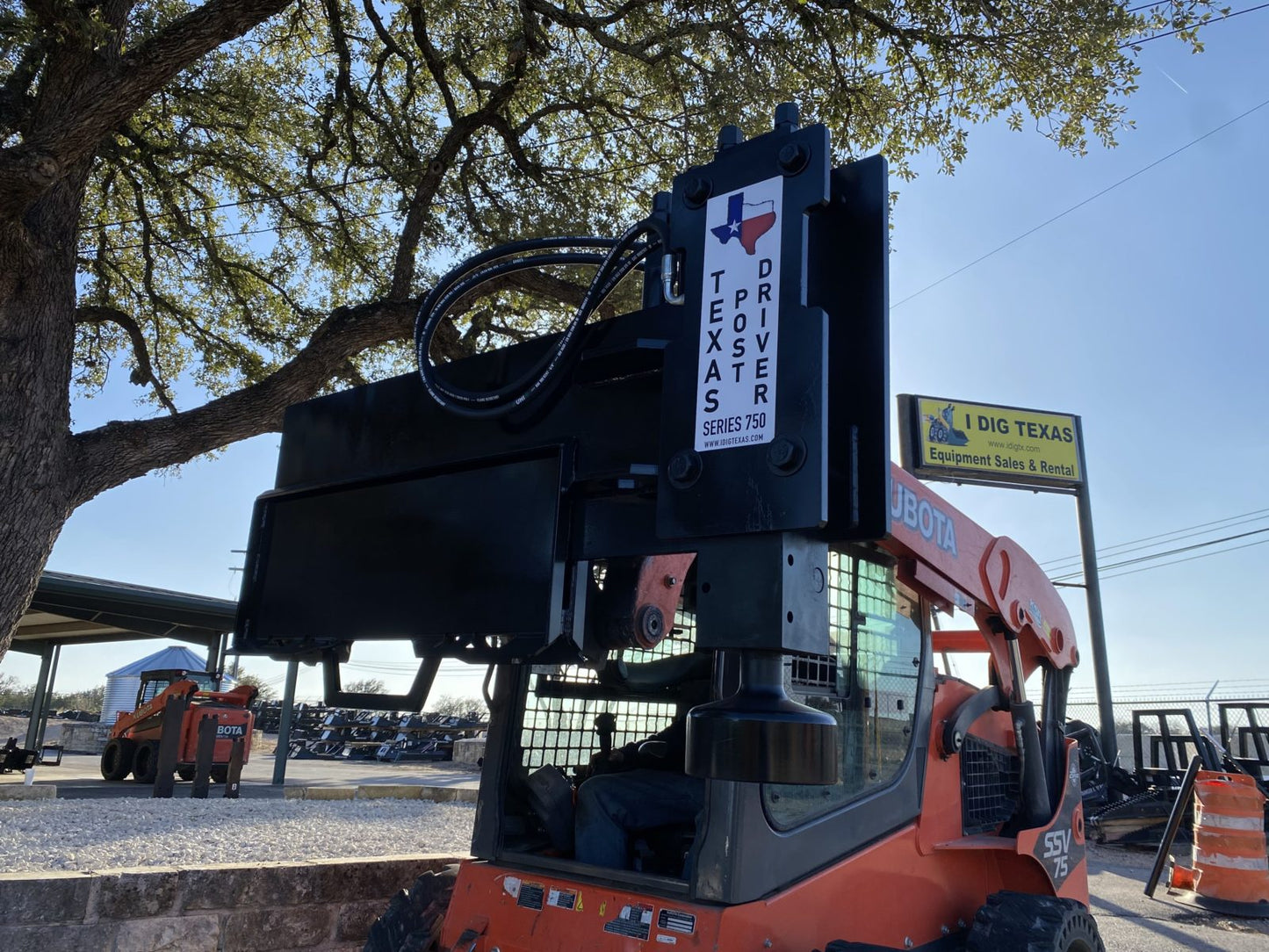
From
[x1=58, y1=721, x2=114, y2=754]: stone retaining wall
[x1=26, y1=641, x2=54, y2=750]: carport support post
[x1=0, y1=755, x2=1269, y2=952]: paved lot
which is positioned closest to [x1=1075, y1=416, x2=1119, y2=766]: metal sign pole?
[x1=0, y1=755, x2=1269, y2=952]: paved lot

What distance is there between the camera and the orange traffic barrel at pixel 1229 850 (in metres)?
7.83

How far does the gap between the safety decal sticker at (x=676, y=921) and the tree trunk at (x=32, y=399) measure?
5.88m

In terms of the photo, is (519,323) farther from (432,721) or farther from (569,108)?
(432,721)

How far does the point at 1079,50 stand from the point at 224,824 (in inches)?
395

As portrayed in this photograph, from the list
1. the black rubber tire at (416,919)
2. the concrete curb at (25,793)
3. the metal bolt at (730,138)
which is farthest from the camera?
the concrete curb at (25,793)

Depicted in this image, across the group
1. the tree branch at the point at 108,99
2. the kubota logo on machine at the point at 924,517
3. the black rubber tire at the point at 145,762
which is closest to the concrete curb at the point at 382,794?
the tree branch at the point at 108,99

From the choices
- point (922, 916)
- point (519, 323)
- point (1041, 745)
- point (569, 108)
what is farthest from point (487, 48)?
point (922, 916)

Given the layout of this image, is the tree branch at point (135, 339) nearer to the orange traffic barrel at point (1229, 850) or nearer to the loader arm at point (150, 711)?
the loader arm at point (150, 711)

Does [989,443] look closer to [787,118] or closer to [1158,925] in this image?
[1158,925]

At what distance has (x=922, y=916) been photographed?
3467mm

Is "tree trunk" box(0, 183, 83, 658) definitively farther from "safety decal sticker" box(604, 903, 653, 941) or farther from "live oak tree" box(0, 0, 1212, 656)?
"safety decal sticker" box(604, 903, 653, 941)

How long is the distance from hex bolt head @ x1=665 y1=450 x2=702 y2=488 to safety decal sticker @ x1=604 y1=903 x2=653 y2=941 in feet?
5.06

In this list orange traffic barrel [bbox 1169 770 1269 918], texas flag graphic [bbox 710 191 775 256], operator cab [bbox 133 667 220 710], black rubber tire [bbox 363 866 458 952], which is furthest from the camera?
operator cab [bbox 133 667 220 710]

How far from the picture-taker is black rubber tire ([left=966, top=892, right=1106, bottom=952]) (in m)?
3.25
